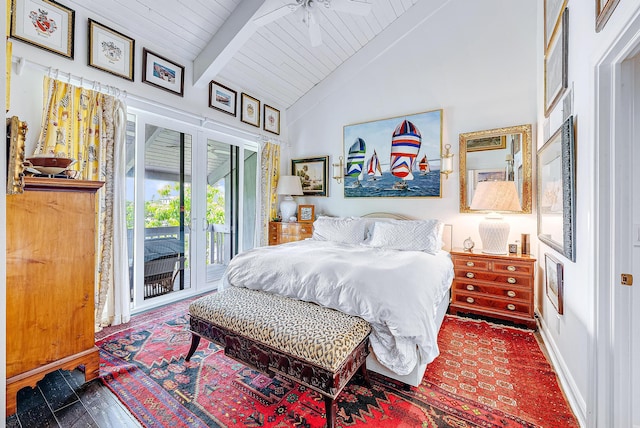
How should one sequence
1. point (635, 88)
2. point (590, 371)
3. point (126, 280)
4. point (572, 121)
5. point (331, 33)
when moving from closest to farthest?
point (635, 88), point (590, 371), point (572, 121), point (126, 280), point (331, 33)

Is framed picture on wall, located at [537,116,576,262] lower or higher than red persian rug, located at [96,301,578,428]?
higher

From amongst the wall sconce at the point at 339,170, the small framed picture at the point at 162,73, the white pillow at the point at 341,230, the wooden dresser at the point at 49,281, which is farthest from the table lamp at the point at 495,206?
the small framed picture at the point at 162,73

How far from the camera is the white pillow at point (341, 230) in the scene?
11.5 feet

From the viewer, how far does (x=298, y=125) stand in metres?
4.90

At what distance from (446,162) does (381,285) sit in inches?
94.6

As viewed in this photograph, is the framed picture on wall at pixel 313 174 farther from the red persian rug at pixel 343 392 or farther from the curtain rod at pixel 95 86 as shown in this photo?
the red persian rug at pixel 343 392

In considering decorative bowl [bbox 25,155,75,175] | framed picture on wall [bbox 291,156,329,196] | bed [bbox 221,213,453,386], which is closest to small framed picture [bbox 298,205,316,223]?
framed picture on wall [bbox 291,156,329,196]

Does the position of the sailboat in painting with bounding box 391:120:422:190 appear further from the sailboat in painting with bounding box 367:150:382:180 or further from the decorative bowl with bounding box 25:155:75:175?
the decorative bowl with bounding box 25:155:75:175

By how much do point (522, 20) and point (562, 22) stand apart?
1.49m

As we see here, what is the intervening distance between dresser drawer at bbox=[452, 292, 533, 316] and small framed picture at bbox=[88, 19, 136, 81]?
428cm

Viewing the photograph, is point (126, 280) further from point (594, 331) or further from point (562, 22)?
point (562, 22)

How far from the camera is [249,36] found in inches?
122

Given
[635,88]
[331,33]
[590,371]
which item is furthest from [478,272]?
[331,33]

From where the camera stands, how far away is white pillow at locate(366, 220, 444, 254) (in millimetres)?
3055
